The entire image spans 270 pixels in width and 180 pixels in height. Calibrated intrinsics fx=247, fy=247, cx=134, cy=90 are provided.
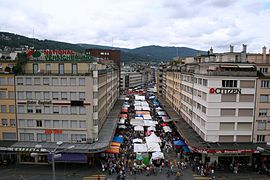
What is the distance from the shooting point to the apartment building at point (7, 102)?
50781 mm

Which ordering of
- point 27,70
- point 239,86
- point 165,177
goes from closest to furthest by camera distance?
point 165,177, point 239,86, point 27,70

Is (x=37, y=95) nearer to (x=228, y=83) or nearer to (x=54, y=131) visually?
(x=54, y=131)

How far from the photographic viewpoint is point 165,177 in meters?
45.2

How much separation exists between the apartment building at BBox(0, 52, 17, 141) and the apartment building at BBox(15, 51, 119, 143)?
4.20 feet

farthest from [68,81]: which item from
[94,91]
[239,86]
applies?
[239,86]

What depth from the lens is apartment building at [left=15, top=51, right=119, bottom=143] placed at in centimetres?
5003

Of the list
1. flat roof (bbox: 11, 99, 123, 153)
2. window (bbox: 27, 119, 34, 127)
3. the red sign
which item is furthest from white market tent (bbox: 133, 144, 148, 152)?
window (bbox: 27, 119, 34, 127)

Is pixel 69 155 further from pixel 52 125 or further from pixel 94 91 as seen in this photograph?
pixel 94 91

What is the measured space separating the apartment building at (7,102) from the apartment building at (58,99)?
4.20 feet

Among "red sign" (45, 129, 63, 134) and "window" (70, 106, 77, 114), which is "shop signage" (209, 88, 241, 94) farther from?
"red sign" (45, 129, 63, 134)

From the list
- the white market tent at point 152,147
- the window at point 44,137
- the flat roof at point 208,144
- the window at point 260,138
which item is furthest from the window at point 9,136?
the window at point 260,138

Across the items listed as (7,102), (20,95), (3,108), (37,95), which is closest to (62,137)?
(37,95)

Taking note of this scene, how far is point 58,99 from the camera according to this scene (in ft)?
166

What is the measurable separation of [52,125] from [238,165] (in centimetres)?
3880
